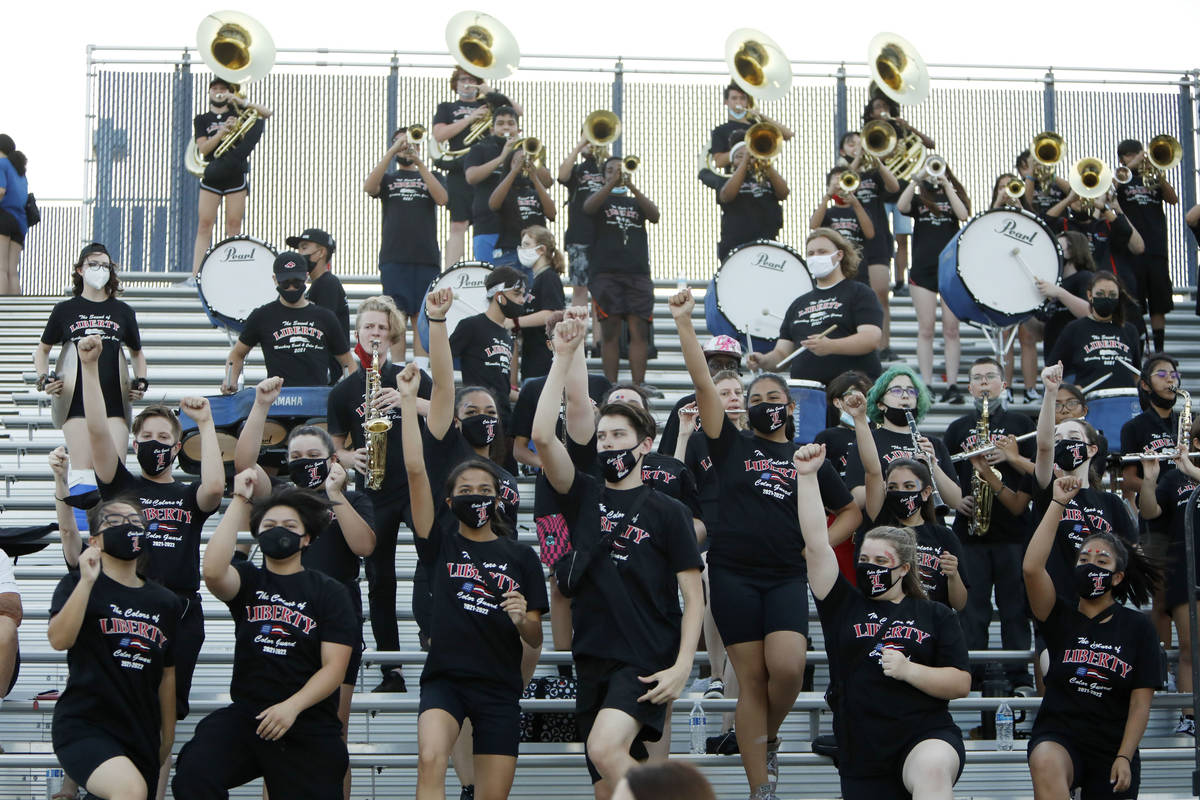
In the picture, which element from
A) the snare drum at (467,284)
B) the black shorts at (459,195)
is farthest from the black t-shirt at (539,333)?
the black shorts at (459,195)

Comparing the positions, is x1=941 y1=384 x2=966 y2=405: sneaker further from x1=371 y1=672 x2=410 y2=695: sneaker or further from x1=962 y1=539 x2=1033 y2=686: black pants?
Answer: x1=371 y1=672 x2=410 y2=695: sneaker

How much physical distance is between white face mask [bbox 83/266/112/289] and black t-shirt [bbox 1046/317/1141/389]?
19.2ft

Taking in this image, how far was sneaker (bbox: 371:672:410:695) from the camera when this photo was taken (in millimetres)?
7402

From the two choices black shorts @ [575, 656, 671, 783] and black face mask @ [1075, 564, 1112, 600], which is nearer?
black shorts @ [575, 656, 671, 783]

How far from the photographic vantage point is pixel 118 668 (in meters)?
5.80

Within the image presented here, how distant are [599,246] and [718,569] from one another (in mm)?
4780

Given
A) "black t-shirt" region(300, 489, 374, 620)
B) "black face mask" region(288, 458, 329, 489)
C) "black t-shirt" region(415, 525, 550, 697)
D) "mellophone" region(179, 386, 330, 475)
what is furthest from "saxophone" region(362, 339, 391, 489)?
"black t-shirt" region(415, 525, 550, 697)

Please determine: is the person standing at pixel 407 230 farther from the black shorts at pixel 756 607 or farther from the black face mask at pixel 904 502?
the black shorts at pixel 756 607

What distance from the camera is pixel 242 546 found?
7652 millimetres

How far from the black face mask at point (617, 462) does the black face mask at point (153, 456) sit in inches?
77.1

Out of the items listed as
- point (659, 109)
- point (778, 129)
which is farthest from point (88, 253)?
point (659, 109)

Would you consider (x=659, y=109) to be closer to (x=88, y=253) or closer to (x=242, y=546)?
(x=88, y=253)

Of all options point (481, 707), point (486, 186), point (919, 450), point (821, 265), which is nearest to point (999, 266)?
point (821, 265)

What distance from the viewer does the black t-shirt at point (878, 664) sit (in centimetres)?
583
